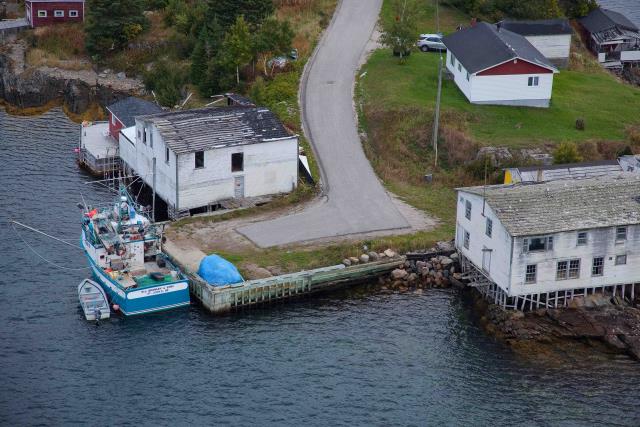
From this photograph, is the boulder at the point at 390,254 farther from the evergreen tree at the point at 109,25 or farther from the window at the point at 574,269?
the evergreen tree at the point at 109,25

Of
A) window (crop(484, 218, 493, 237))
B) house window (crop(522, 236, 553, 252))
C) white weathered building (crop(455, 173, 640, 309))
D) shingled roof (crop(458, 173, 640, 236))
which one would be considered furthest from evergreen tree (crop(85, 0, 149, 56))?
house window (crop(522, 236, 553, 252))

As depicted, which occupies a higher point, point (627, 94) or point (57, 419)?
point (627, 94)

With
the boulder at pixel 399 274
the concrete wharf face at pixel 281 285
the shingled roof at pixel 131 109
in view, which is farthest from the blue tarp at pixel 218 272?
the shingled roof at pixel 131 109

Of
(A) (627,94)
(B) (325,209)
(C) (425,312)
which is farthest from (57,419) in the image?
(A) (627,94)

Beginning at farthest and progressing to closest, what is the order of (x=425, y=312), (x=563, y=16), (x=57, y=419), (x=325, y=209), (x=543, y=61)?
(x=563, y=16) < (x=543, y=61) < (x=325, y=209) < (x=425, y=312) < (x=57, y=419)

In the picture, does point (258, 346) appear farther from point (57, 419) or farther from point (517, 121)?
point (517, 121)

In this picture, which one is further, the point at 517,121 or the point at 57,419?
the point at 517,121

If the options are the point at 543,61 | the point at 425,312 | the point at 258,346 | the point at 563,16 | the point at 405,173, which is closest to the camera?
the point at 258,346
